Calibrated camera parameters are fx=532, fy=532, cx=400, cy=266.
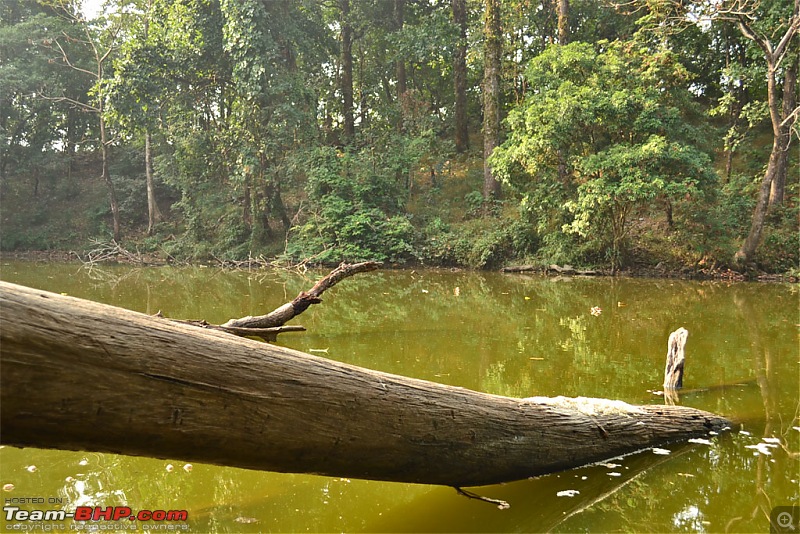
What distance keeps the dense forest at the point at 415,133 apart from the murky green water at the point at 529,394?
11.8ft

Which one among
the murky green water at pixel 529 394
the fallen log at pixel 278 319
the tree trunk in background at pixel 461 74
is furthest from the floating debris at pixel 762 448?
the tree trunk in background at pixel 461 74

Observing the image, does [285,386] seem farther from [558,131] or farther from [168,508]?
[558,131]

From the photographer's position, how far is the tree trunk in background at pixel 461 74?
1902cm

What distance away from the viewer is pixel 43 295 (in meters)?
1.41

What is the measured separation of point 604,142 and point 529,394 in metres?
10.6

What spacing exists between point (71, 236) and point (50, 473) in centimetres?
2166

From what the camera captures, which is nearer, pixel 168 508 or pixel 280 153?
pixel 168 508

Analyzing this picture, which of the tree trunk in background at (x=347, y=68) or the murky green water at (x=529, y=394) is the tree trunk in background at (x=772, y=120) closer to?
the murky green water at (x=529, y=394)

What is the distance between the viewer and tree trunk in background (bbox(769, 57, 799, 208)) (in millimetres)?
11713

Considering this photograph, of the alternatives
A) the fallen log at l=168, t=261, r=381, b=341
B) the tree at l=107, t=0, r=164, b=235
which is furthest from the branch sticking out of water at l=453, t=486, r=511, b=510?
the tree at l=107, t=0, r=164, b=235

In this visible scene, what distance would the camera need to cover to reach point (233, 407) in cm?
164

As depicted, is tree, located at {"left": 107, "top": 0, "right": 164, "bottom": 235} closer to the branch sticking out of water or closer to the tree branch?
the tree branch

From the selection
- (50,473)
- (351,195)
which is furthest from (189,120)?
(50,473)

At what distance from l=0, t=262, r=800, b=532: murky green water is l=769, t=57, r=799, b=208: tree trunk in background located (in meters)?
4.13
